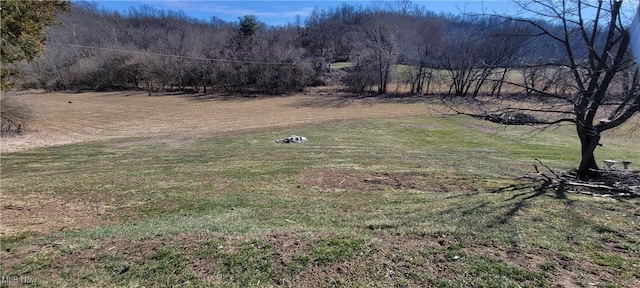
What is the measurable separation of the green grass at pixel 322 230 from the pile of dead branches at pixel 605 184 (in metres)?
0.45

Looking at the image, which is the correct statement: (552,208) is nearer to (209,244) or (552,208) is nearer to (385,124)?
(209,244)

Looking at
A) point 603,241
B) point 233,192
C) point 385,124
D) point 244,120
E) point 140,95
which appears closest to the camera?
point 603,241

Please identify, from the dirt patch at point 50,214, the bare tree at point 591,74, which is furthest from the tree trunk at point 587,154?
the dirt patch at point 50,214

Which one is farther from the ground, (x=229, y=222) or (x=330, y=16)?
(x=330, y=16)

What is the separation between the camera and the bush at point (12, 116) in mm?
21266

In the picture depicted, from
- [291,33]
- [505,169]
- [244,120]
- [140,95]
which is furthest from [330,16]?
[505,169]

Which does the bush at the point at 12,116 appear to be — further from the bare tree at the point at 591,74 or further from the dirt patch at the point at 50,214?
the bare tree at the point at 591,74

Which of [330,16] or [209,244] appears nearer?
[209,244]

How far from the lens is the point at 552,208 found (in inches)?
204

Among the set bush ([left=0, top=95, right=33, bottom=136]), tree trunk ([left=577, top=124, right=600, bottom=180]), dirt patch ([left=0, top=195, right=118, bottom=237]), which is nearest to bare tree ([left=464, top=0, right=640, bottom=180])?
tree trunk ([left=577, top=124, right=600, bottom=180])

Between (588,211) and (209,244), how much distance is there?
547cm

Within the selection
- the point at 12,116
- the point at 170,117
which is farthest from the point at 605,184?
the point at 170,117

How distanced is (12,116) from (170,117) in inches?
546

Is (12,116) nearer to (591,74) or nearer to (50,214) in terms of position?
(50,214)
